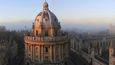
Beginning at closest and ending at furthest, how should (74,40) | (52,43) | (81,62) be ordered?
(52,43)
(81,62)
(74,40)

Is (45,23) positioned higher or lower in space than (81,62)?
higher

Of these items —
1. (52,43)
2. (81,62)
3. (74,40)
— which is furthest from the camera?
(74,40)

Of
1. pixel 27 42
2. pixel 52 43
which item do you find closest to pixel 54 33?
pixel 52 43

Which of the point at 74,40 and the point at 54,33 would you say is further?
the point at 74,40

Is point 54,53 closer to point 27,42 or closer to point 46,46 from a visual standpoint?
point 46,46

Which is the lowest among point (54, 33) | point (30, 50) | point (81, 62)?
point (81, 62)

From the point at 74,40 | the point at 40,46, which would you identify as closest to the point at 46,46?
the point at 40,46
